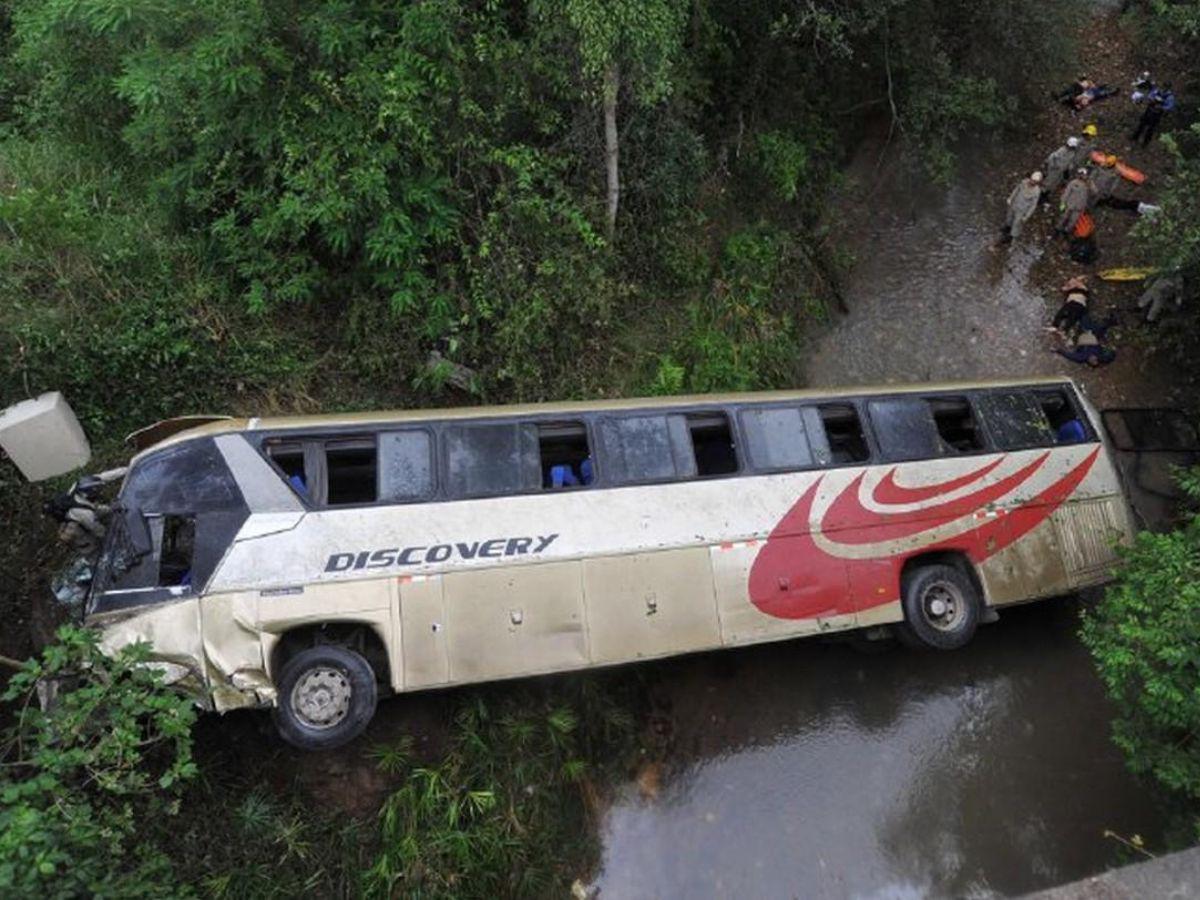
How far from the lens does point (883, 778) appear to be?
9398 mm

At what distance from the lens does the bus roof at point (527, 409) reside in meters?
7.61

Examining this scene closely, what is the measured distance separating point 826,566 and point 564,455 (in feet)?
9.52

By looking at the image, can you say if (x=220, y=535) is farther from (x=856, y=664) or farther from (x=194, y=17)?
(x=856, y=664)

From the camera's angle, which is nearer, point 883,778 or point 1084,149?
point 883,778

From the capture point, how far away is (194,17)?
368 inches

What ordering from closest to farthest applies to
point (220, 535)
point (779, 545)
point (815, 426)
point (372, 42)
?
point (220, 535), point (779, 545), point (815, 426), point (372, 42)

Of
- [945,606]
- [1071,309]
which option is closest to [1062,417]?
[945,606]

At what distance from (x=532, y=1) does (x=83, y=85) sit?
6162 millimetres

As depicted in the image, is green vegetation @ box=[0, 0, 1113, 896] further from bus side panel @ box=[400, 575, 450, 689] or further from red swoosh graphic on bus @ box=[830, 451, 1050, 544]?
red swoosh graphic on bus @ box=[830, 451, 1050, 544]

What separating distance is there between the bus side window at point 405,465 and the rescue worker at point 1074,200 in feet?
38.9

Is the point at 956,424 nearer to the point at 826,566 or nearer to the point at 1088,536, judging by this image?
the point at 1088,536

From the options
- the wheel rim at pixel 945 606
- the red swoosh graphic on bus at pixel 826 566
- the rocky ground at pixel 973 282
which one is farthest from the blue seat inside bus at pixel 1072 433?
the rocky ground at pixel 973 282

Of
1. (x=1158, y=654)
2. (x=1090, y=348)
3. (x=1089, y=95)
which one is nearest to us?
(x=1158, y=654)

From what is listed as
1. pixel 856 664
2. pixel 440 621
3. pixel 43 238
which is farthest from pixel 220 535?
pixel 856 664
